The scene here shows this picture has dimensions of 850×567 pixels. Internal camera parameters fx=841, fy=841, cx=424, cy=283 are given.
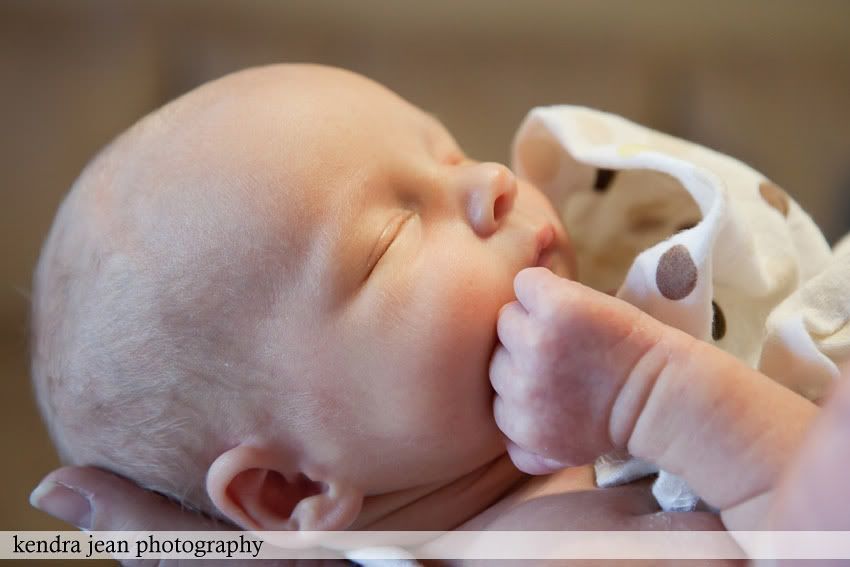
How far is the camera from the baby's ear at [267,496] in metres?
0.74

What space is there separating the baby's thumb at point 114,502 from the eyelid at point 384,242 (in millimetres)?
317

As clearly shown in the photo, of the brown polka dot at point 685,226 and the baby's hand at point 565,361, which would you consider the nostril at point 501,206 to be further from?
the brown polka dot at point 685,226

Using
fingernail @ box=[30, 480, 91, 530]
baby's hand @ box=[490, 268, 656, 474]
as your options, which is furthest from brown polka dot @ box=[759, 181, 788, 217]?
fingernail @ box=[30, 480, 91, 530]

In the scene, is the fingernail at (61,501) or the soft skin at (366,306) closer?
the soft skin at (366,306)

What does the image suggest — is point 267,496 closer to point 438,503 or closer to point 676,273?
point 438,503

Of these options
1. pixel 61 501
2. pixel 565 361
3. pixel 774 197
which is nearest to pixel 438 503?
pixel 565 361

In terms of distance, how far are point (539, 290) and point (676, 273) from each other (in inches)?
Result: 5.5

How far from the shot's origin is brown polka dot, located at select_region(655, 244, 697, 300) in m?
0.72

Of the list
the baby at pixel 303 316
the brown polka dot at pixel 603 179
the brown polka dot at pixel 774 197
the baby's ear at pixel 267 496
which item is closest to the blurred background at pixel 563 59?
the brown polka dot at pixel 603 179

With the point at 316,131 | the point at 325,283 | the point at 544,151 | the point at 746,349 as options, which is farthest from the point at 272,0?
the point at 746,349

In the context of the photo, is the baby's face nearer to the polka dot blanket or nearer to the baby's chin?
the baby's chin

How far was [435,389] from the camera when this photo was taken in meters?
0.70

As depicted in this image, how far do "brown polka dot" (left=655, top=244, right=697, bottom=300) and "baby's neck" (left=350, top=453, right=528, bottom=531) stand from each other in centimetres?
23

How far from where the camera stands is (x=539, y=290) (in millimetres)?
663
